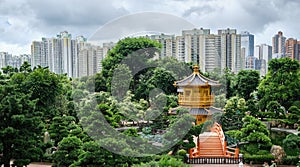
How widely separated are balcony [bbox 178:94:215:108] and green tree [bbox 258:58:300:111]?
499 centimetres

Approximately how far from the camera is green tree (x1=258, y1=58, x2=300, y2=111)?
21469 millimetres

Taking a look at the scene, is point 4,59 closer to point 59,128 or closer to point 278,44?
point 59,128

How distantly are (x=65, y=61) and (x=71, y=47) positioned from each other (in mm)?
1415

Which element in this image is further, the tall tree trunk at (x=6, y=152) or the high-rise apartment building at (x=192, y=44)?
the high-rise apartment building at (x=192, y=44)

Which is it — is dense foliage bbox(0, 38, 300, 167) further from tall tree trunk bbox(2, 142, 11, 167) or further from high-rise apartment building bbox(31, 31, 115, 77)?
high-rise apartment building bbox(31, 31, 115, 77)

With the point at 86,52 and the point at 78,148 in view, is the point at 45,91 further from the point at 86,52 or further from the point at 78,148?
the point at 86,52

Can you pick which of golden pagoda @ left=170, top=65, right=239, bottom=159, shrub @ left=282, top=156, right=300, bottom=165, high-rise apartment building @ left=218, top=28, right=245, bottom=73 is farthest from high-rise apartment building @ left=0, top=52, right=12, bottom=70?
shrub @ left=282, top=156, right=300, bottom=165

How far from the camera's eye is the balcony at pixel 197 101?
59.7 ft

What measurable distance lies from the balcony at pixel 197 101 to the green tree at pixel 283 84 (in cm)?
499

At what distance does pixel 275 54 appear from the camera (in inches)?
1868

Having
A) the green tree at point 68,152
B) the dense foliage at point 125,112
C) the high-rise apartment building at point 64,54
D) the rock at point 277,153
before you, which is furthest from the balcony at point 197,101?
the high-rise apartment building at point 64,54

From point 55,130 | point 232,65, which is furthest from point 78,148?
point 232,65

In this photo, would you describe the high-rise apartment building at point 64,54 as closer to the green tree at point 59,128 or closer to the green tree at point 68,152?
the green tree at point 59,128

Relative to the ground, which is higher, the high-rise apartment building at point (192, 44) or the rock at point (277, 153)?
the high-rise apartment building at point (192, 44)
